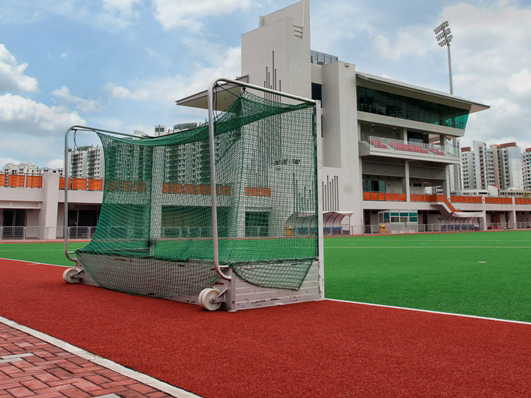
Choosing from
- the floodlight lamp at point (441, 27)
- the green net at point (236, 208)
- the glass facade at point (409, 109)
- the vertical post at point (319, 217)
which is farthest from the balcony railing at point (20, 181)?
the floodlight lamp at point (441, 27)

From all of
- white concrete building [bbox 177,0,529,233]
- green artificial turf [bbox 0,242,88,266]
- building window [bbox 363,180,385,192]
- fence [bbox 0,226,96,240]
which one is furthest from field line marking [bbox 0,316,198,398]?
building window [bbox 363,180,385,192]

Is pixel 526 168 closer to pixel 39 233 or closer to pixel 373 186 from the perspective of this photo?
pixel 373 186

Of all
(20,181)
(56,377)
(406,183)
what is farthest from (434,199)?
(56,377)

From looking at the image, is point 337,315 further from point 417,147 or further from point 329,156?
point 417,147

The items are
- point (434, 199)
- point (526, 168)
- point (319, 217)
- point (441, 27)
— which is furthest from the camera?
point (526, 168)

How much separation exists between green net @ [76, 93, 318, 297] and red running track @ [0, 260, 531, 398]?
0.62 metres

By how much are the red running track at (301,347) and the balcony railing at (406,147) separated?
138ft

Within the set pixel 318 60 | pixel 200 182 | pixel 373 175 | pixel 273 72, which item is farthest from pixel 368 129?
pixel 200 182

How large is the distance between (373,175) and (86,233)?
102 ft

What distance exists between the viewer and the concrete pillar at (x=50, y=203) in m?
33.5

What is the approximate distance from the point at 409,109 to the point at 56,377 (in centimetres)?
5186

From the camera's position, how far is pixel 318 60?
49.2m

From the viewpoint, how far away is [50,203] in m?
33.8

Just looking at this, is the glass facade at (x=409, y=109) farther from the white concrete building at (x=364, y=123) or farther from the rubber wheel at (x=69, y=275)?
the rubber wheel at (x=69, y=275)
